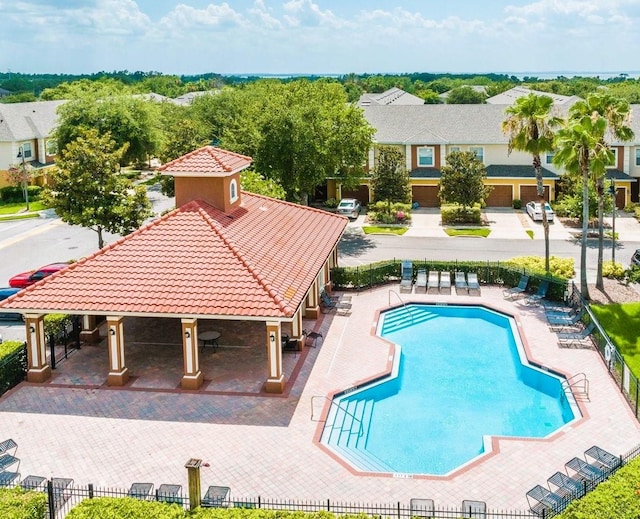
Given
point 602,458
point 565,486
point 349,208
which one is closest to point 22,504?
point 565,486

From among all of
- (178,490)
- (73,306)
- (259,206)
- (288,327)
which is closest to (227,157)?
(259,206)

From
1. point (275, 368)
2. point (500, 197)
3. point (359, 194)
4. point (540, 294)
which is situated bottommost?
point (275, 368)

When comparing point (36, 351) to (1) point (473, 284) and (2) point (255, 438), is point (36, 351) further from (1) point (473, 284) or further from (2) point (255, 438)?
(1) point (473, 284)

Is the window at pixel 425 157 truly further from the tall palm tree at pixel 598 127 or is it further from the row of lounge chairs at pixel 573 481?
the row of lounge chairs at pixel 573 481

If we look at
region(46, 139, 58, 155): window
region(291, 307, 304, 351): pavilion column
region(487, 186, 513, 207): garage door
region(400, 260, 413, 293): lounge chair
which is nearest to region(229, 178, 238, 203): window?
region(291, 307, 304, 351): pavilion column

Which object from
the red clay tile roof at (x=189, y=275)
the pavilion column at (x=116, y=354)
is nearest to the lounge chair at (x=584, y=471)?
the red clay tile roof at (x=189, y=275)
